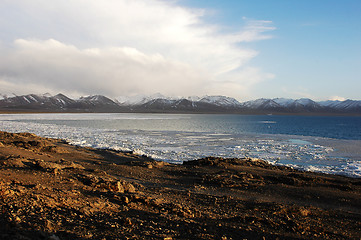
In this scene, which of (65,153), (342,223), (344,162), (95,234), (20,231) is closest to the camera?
(20,231)

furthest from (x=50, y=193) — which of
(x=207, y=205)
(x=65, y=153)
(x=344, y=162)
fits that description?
(x=344, y=162)

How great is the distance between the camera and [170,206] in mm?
6523

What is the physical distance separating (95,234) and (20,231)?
1098 mm

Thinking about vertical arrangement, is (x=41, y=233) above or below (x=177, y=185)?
above

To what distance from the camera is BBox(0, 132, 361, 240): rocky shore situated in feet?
15.2

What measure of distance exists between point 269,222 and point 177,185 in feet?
15.9

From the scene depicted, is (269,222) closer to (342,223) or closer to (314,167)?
(342,223)

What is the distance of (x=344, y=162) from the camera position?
1795cm

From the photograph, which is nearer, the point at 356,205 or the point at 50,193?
the point at 50,193

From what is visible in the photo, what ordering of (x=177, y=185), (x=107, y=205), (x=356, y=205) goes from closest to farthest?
(x=107, y=205)
(x=356, y=205)
(x=177, y=185)

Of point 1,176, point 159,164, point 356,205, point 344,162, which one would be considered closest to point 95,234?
point 1,176

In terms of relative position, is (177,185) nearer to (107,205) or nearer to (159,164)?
(159,164)

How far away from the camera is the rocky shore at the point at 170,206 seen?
183 inches

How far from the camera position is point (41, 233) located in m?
3.91
